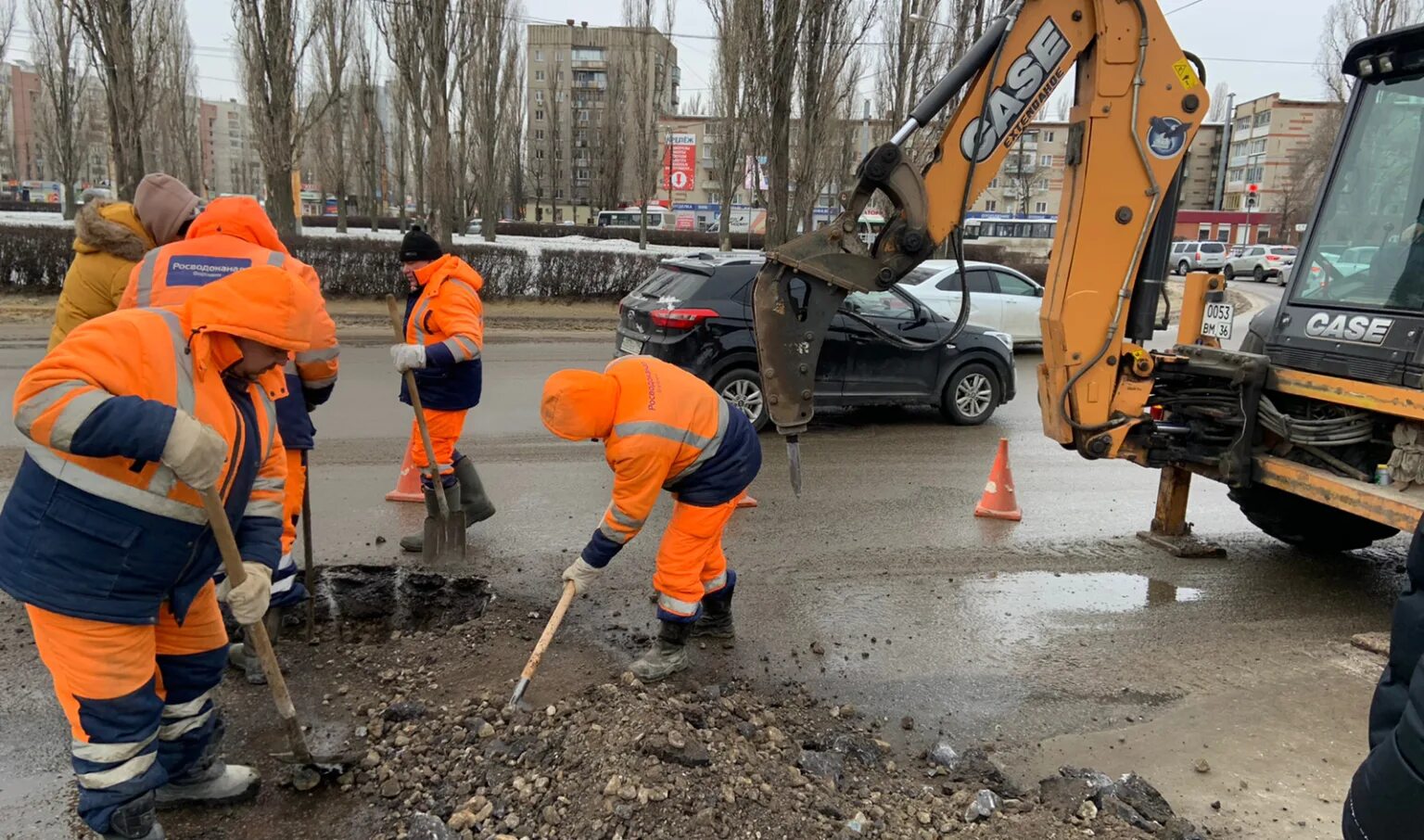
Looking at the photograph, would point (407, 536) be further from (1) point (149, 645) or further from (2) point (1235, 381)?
(2) point (1235, 381)

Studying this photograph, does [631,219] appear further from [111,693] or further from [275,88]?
[111,693]

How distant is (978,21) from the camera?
19.9 meters

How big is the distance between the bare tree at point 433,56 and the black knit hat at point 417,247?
55.8 ft

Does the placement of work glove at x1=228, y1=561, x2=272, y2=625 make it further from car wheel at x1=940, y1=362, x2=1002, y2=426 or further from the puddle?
car wheel at x1=940, y1=362, x2=1002, y2=426

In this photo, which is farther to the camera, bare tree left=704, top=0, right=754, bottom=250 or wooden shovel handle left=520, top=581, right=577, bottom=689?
bare tree left=704, top=0, right=754, bottom=250

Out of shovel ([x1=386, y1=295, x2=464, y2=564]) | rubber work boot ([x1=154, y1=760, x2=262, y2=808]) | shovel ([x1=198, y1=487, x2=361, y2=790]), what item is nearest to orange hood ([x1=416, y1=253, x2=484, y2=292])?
shovel ([x1=386, y1=295, x2=464, y2=564])

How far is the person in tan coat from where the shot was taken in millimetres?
4043

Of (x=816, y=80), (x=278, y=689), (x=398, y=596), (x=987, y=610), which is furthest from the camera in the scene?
(x=816, y=80)

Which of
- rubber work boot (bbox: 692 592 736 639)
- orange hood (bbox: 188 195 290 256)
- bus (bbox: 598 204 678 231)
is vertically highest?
bus (bbox: 598 204 678 231)

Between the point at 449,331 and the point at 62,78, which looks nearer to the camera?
the point at 449,331

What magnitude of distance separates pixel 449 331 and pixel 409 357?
12.4 inches

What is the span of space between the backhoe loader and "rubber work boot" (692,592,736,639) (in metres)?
0.86

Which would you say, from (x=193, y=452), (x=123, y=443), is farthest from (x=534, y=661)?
(x=123, y=443)

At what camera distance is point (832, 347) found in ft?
29.0
